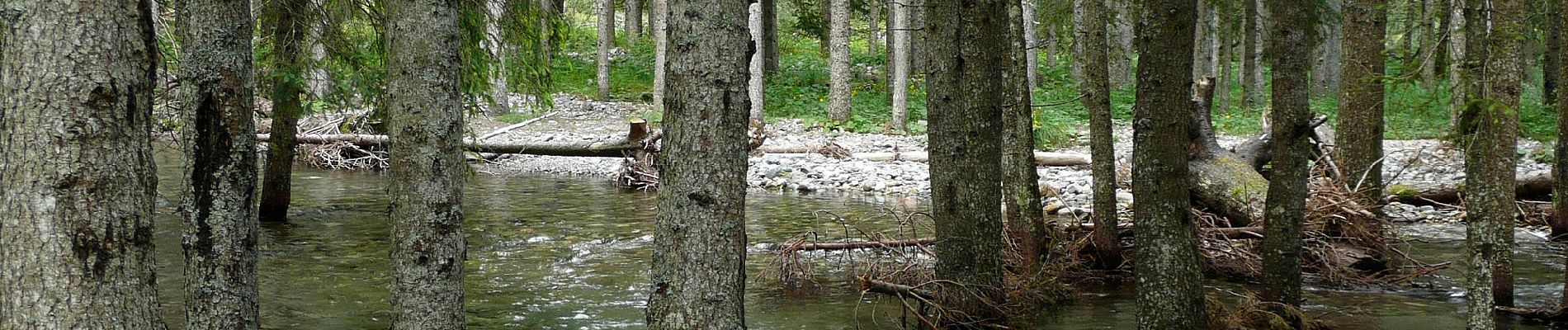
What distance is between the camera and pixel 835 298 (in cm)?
906

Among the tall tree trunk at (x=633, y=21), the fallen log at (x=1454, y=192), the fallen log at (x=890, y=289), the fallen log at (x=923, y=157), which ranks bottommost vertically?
the fallen log at (x=890, y=289)

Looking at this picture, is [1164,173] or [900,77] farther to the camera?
[900,77]

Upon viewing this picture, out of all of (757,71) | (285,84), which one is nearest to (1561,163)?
(285,84)

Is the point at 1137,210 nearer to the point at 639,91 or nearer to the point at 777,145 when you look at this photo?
the point at 777,145

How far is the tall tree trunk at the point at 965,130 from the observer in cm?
678

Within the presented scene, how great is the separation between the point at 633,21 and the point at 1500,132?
34.7 metres

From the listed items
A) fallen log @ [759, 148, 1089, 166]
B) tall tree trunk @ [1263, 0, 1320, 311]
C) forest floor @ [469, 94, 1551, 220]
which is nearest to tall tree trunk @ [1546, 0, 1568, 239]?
forest floor @ [469, 94, 1551, 220]

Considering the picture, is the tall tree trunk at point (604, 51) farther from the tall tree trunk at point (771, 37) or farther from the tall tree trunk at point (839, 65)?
the tall tree trunk at point (839, 65)

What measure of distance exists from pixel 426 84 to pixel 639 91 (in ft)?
86.1

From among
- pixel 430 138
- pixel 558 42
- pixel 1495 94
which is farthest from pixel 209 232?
pixel 1495 94

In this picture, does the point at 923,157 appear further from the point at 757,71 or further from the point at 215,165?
the point at 215,165

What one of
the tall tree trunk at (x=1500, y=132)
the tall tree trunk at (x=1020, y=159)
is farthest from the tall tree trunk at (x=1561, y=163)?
the tall tree trunk at (x=1020, y=159)

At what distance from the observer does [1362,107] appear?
9914mm

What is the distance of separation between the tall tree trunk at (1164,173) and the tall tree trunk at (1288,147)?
0.84 m
